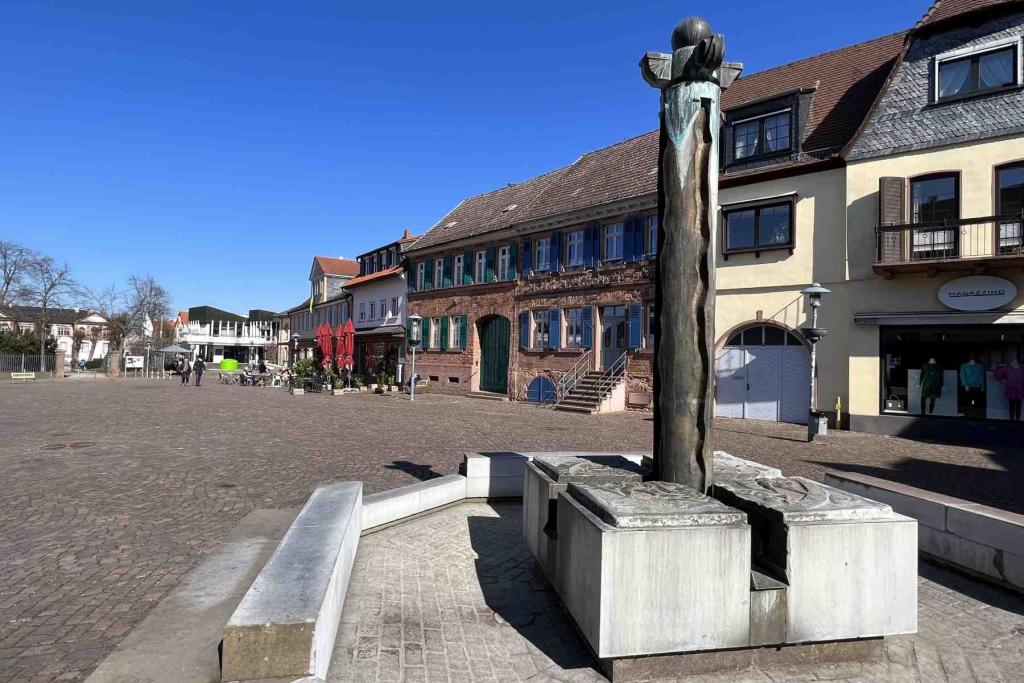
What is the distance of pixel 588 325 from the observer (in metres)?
21.9

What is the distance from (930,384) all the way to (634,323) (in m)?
8.12

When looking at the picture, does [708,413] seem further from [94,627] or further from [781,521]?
[94,627]

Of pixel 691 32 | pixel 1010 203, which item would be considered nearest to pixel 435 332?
pixel 1010 203

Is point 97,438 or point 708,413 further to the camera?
point 97,438

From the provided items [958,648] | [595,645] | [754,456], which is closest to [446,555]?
[595,645]

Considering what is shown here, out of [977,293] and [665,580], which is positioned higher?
[977,293]

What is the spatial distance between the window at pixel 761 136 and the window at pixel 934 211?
366 centimetres

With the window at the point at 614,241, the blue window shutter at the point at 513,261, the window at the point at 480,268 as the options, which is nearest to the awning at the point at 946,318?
the window at the point at 614,241

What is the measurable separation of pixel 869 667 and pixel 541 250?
21670 millimetres

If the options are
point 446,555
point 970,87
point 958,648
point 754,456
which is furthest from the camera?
point 970,87

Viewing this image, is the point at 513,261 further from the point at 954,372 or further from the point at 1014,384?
the point at 1014,384

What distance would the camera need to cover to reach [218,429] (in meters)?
12.9

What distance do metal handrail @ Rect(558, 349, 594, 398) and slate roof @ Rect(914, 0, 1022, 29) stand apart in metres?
12.5

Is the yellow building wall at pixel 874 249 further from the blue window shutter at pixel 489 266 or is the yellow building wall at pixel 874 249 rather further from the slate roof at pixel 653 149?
the blue window shutter at pixel 489 266
